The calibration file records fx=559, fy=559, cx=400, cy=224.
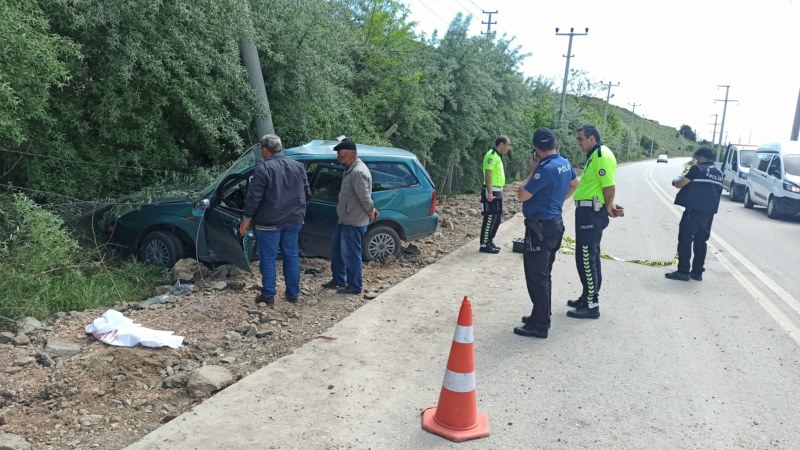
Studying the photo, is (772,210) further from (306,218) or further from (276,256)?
(276,256)

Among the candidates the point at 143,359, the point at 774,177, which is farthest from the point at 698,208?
the point at 774,177

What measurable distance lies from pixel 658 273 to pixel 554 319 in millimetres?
3099

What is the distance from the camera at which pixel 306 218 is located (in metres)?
7.36

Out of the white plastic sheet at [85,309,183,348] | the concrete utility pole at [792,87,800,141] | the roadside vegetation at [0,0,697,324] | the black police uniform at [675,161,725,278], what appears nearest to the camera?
the white plastic sheet at [85,309,183,348]

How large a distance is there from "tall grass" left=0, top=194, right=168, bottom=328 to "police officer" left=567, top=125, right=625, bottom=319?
4778 millimetres

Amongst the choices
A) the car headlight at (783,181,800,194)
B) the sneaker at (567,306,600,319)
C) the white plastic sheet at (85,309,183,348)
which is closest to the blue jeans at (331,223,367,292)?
the white plastic sheet at (85,309,183,348)

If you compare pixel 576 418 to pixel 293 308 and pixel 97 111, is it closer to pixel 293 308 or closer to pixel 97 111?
pixel 293 308

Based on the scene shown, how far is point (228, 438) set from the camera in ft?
10.8

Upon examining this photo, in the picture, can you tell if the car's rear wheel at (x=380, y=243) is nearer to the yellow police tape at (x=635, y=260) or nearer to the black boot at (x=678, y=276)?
the yellow police tape at (x=635, y=260)

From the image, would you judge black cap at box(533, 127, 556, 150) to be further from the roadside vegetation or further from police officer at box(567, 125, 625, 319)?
the roadside vegetation

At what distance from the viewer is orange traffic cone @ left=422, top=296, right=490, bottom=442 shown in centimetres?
346

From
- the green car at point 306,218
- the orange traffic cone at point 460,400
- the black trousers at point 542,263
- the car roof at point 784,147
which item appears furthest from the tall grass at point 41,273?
the car roof at point 784,147

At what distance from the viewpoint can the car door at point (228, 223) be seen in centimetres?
624

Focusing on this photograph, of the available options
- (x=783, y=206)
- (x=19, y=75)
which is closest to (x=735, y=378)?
(x=19, y=75)
